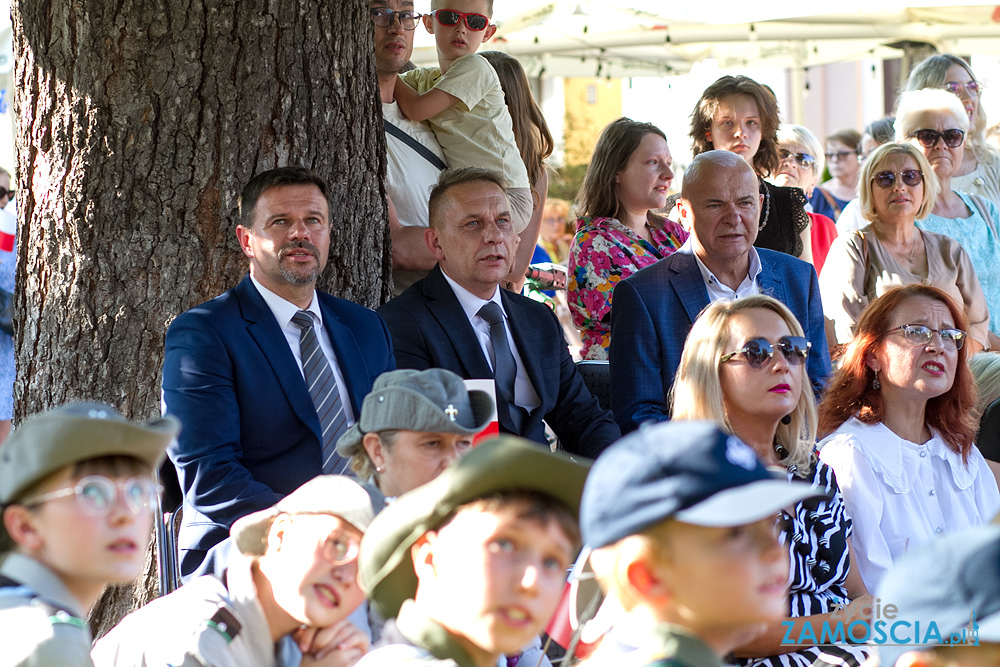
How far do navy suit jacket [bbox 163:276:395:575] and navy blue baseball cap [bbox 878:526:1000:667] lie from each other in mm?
2141

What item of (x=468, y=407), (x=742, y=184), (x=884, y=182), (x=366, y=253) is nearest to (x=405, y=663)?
(x=468, y=407)

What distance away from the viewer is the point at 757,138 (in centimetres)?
614

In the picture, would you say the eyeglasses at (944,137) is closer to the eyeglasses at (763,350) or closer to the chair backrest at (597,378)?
the chair backrest at (597,378)

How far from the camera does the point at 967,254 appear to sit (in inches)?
230

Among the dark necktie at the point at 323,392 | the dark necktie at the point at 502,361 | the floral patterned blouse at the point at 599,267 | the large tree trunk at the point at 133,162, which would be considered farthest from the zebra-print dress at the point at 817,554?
the large tree trunk at the point at 133,162

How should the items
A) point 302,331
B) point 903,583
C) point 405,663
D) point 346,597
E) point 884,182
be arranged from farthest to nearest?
point 884,182 < point 302,331 < point 346,597 < point 405,663 < point 903,583

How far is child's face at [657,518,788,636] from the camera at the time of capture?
1.81 meters

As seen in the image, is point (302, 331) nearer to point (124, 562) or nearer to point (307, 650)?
point (307, 650)

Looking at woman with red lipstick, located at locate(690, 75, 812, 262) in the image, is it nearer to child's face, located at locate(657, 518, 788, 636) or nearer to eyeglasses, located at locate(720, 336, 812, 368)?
eyeglasses, located at locate(720, 336, 812, 368)

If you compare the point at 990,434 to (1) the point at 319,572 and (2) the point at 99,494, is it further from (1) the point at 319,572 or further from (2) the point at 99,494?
(2) the point at 99,494

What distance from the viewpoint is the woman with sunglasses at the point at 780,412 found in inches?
139

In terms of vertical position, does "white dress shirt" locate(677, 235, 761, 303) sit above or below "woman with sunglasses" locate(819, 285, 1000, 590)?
above

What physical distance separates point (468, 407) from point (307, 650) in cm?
85

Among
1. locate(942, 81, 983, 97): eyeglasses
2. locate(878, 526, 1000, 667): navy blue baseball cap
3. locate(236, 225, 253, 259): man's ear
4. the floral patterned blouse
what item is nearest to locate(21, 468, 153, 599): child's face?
locate(878, 526, 1000, 667): navy blue baseball cap
